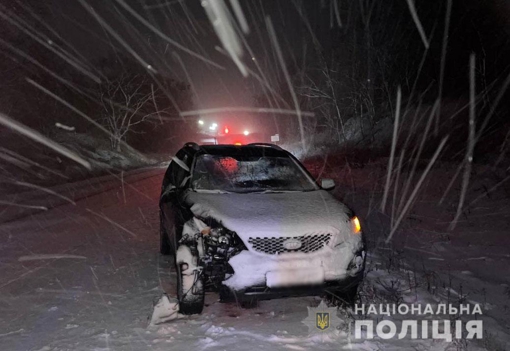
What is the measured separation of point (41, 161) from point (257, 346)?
23348 mm

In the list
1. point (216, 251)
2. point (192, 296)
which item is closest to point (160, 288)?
point (192, 296)

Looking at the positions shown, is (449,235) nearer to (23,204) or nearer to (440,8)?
(23,204)

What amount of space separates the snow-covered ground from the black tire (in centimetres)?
11

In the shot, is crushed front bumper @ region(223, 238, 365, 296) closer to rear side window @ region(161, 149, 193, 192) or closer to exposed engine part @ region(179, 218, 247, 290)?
exposed engine part @ region(179, 218, 247, 290)

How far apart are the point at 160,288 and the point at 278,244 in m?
1.93

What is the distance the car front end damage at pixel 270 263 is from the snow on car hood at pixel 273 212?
61 millimetres

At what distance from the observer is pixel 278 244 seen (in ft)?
13.9

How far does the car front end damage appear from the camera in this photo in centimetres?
412

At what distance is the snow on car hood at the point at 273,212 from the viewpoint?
168 inches

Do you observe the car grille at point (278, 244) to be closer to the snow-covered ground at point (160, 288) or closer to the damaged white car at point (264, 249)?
the damaged white car at point (264, 249)

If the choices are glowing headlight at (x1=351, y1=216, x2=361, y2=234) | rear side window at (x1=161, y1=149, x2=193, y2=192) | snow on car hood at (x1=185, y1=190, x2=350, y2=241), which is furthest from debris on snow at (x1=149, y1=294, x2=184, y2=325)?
glowing headlight at (x1=351, y1=216, x2=361, y2=234)

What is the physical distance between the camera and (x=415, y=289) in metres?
5.21

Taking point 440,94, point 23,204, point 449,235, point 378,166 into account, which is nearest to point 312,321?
point 449,235

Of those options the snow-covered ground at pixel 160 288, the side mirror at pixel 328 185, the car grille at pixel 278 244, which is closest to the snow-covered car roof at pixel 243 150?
the side mirror at pixel 328 185
